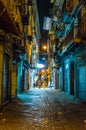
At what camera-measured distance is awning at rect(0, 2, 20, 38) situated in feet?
37.0

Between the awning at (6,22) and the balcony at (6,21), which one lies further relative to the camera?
the awning at (6,22)

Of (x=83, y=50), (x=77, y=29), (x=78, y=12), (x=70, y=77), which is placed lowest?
(x=70, y=77)

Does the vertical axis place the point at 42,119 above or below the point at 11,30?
below

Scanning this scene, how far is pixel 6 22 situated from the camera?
43.6 ft

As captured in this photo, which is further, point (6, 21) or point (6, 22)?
point (6, 22)

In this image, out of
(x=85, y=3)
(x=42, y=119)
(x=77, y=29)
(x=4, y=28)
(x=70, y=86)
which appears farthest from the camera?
(x=70, y=86)

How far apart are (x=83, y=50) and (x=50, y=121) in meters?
10.3

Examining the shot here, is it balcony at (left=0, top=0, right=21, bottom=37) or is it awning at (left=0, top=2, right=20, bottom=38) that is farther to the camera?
awning at (left=0, top=2, right=20, bottom=38)

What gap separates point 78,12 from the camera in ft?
74.1

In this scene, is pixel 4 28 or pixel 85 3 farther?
pixel 85 3

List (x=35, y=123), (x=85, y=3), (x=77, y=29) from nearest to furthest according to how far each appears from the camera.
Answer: (x=35, y=123) < (x=85, y=3) < (x=77, y=29)

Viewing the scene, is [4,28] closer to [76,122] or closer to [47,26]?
[76,122]

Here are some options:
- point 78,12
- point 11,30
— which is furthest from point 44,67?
point 11,30

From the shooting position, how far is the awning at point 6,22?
11285mm
